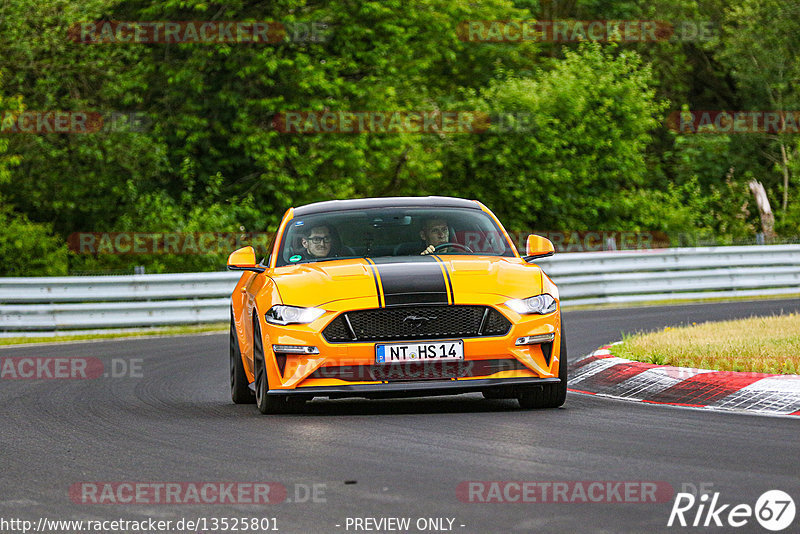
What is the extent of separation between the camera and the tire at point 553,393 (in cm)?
955

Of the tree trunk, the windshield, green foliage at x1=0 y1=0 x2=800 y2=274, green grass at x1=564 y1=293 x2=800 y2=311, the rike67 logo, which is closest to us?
the rike67 logo

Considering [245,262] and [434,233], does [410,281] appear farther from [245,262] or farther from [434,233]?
[245,262]

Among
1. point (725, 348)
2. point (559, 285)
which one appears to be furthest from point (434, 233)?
point (559, 285)

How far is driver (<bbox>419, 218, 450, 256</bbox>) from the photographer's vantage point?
1055 centimetres

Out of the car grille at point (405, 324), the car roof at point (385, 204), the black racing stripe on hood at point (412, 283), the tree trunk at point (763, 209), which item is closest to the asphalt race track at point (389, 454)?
the car grille at point (405, 324)

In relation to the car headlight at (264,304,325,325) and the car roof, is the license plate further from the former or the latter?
the car roof

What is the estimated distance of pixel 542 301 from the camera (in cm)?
952

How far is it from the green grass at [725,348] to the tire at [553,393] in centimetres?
152

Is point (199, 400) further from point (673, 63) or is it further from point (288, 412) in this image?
point (673, 63)

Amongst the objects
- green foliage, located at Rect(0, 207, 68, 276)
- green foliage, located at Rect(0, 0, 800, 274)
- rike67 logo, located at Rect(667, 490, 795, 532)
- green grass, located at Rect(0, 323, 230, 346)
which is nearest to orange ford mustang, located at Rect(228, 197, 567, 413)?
rike67 logo, located at Rect(667, 490, 795, 532)

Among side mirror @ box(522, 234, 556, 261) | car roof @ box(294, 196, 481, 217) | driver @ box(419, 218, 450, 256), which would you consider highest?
car roof @ box(294, 196, 481, 217)

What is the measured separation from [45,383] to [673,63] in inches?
1888

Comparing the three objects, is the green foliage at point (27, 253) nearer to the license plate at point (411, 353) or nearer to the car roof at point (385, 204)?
the car roof at point (385, 204)

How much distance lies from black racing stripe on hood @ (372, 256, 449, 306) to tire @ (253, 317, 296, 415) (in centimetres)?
100
